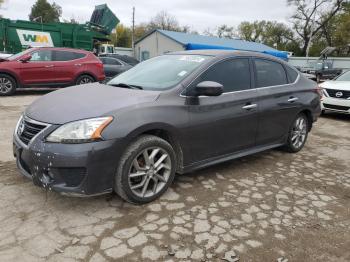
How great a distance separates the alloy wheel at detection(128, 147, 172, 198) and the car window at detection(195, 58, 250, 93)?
0.98 meters

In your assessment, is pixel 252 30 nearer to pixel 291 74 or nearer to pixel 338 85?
pixel 338 85

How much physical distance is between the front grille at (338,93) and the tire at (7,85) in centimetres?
909

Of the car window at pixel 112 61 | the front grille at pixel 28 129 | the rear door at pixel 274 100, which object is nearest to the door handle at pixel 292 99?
the rear door at pixel 274 100

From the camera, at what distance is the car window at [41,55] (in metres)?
10.6

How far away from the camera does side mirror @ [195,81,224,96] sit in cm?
360

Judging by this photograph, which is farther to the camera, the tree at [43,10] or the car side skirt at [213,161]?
the tree at [43,10]

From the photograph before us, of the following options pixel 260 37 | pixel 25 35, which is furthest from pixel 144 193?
pixel 260 37

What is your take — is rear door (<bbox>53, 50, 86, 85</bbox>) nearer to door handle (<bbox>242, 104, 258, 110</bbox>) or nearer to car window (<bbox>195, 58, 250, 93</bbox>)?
car window (<bbox>195, 58, 250, 93</bbox>)

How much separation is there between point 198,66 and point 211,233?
1886mm

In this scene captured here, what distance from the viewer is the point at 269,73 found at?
4793mm

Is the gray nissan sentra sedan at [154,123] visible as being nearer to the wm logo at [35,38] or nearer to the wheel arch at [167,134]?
the wheel arch at [167,134]

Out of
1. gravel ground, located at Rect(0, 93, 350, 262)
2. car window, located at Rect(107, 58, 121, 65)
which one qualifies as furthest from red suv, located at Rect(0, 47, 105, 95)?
gravel ground, located at Rect(0, 93, 350, 262)

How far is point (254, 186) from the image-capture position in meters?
4.07

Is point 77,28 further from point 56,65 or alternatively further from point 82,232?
point 82,232
